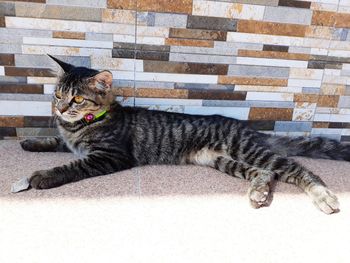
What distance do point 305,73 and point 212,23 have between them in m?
0.62

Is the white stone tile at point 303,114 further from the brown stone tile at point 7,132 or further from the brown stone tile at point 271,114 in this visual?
the brown stone tile at point 7,132

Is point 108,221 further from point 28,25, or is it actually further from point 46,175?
point 28,25

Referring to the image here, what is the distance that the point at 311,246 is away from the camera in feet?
4.34

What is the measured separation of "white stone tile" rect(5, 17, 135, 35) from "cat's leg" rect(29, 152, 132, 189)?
0.62 meters

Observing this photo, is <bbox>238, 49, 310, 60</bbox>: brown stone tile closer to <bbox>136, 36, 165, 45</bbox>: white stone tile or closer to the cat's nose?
<bbox>136, 36, 165, 45</bbox>: white stone tile

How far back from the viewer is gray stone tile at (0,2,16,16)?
168 centimetres

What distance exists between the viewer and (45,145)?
1.85 m

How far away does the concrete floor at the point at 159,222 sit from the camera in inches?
47.8

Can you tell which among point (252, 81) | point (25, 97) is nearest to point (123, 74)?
point (25, 97)

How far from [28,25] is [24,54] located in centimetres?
14

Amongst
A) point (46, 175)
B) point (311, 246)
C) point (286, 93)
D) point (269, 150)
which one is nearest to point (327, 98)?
point (286, 93)

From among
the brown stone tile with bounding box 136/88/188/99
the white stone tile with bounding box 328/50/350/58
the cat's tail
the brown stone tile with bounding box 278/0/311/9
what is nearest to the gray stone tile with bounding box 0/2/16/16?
the brown stone tile with bounding box 136/88/188/99

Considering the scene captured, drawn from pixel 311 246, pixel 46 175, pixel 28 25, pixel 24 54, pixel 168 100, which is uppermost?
pixel 28 25

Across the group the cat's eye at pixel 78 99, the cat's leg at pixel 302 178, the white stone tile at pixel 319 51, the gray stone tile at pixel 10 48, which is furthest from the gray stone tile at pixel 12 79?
the white stone tile at pixel 319 51
